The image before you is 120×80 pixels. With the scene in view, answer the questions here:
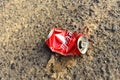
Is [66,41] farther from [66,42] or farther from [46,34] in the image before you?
[46,34]

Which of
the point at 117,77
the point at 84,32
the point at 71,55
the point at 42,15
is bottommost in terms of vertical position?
the point at 117,77

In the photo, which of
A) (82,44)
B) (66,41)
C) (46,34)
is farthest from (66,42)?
(46,34)

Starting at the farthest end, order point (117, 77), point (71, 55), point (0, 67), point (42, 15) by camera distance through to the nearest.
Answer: point (42, 15)
point (0, 67)
point (71, 55)
point (117, 77)

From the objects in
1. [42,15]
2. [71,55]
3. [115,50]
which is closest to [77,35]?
[71,55]

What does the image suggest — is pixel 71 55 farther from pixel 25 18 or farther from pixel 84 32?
pixel 25 18
